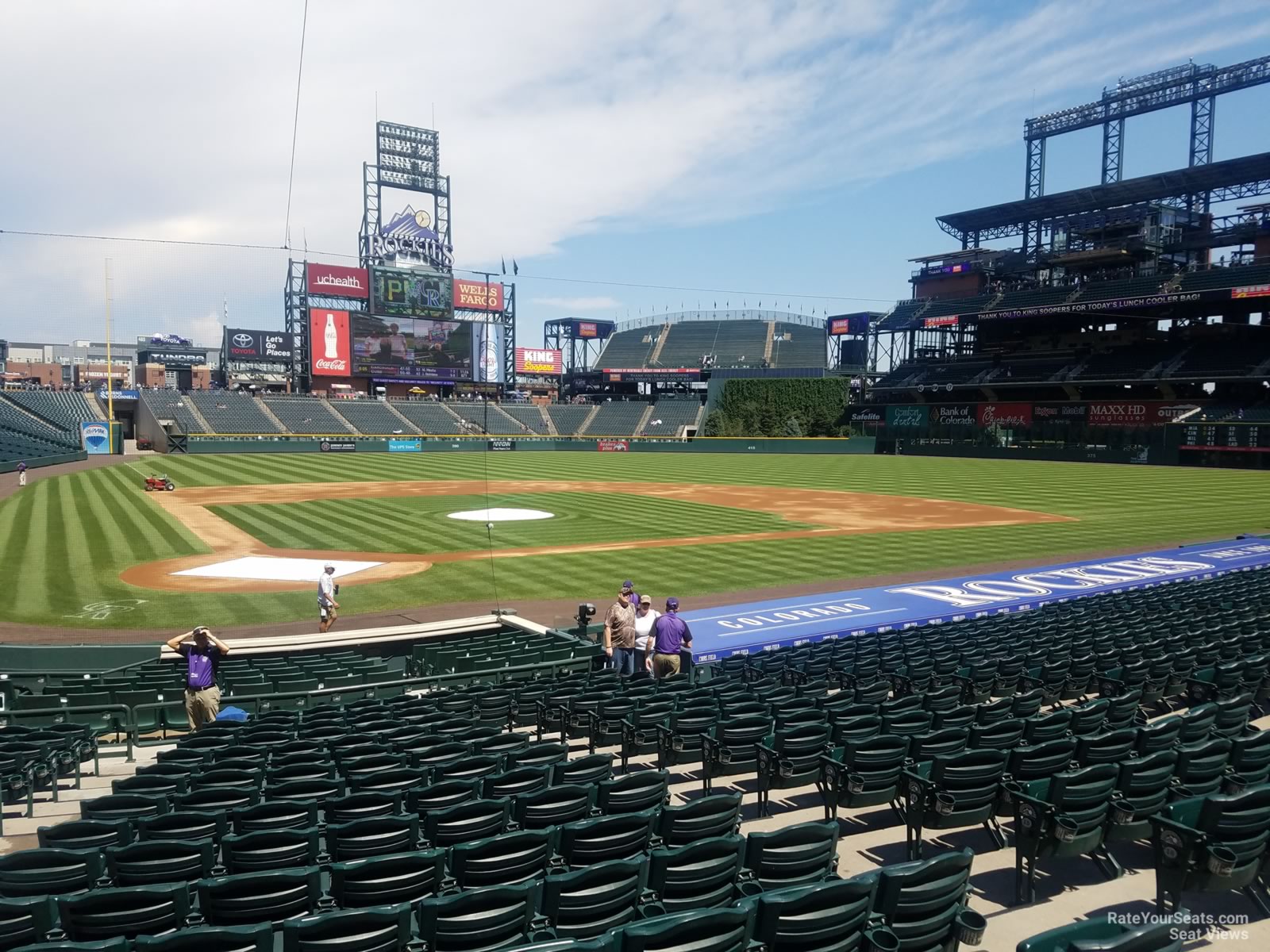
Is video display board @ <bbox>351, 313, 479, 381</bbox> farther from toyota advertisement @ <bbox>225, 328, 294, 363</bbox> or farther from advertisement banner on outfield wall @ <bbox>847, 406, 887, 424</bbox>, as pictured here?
advertisement banner on outfield wall @ <bbox>847, 406, 887, 424</bbox>

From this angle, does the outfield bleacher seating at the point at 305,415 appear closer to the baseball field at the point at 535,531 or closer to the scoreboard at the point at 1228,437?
the baseball field at the point at 535,531

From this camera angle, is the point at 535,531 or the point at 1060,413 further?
the point at 1060,413

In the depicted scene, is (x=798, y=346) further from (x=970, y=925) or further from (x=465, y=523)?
(x=970, y=925)

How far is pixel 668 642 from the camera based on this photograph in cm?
1316

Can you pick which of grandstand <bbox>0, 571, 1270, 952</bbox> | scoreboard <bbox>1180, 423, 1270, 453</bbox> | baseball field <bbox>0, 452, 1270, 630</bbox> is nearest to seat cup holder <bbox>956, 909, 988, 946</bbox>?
grandstand <bbox>0, 571, 1270, 952</bbox>

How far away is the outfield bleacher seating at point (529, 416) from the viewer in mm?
95062

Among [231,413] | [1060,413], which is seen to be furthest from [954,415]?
[231,413]

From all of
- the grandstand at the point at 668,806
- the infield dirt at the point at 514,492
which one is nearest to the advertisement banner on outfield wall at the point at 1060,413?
the infield dirt at the point at 514,492

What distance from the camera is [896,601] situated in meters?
19.5

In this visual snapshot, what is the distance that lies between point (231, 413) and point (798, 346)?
73797 millimetres

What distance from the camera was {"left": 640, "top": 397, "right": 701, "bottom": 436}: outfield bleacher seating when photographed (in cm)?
9976

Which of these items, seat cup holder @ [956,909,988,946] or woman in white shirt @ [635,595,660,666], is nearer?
seat cup holder @ [956,909,988,946]

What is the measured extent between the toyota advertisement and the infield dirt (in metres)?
63.4

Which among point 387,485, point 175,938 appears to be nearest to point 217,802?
point 175,938
